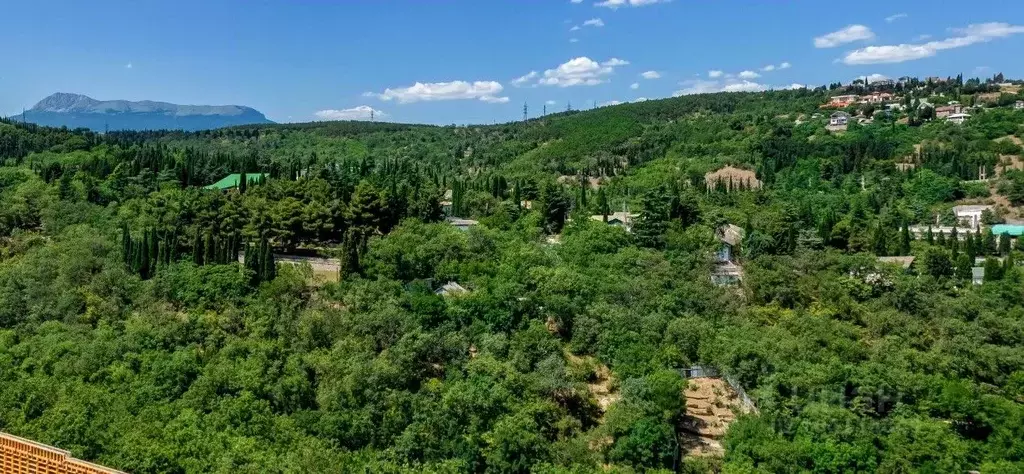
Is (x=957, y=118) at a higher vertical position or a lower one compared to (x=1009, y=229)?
higher

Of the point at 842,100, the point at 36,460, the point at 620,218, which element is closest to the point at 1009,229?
the point at 620,218

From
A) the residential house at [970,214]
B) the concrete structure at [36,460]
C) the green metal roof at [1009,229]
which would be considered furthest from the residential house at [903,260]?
the concrete structure at [36,460]

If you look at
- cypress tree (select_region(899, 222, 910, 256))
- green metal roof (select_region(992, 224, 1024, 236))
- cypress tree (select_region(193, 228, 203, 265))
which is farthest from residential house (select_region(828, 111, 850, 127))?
cypress tree (select_region(193, 228, 203, 265))

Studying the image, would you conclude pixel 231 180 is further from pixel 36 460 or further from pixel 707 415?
pixel 707 415

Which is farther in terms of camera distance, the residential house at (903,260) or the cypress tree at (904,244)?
the cypress tree at (904,244)

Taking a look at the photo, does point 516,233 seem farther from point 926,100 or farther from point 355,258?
point 926,100

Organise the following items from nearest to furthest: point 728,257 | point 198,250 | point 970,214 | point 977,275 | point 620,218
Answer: point 198,250 → point 977,275 → point 728,257 → point 620,218 → point 970,214

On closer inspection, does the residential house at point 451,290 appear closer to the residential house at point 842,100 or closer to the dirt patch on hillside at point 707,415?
the dirt patch on hillside at point 707,415

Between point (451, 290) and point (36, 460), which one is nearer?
point (36, 460)
